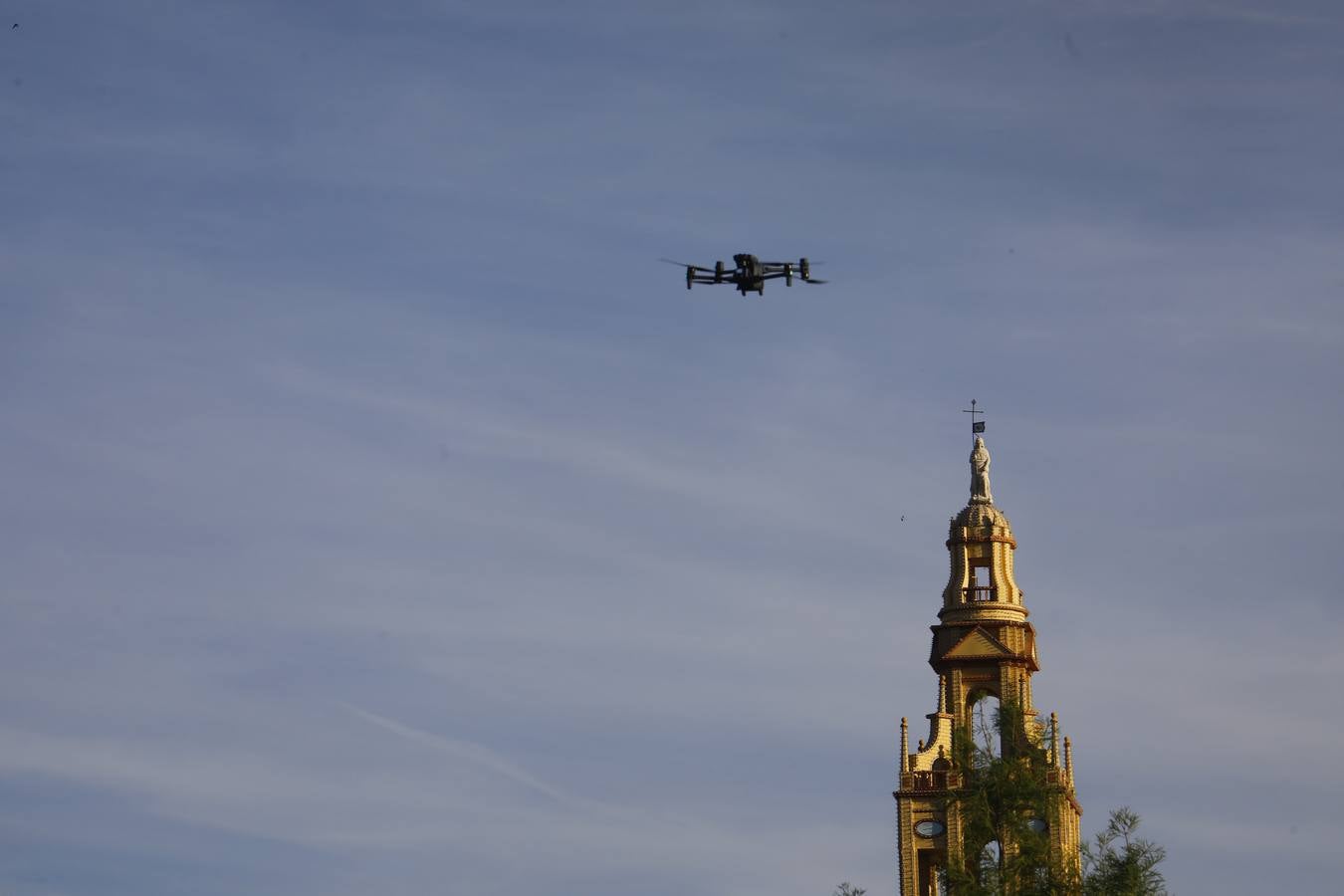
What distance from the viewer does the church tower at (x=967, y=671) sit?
14425cm

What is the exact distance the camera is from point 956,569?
151625 millimetres

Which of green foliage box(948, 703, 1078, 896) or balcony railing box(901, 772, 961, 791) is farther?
Result: balcony railing box(901, 772, 961, 791)

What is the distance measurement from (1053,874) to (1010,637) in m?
33.0

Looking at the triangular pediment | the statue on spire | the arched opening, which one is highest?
the statue on spire

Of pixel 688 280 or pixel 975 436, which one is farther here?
pixel 975 436

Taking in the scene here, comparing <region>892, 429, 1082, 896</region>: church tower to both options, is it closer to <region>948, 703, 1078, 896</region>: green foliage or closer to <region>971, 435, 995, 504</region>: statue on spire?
<region>971, 435, 995, 504</region>: statue on spire

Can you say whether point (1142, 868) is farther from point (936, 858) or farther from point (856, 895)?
point (936, 858)

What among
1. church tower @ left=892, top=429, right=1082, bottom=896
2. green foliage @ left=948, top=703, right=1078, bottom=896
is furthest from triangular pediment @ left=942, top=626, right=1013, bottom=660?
green foliage @ left=948, top=703, right=1078, bottom=896

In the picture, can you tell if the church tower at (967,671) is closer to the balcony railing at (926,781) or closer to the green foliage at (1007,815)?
the balcony railing at (926,781)

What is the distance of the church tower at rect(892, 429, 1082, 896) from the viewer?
5679 inches

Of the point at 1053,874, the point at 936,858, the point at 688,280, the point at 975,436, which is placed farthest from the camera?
the point at 975,436

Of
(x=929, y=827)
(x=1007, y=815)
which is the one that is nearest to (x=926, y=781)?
(x=929, y=827)

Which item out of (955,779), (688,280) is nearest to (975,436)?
(955,779)

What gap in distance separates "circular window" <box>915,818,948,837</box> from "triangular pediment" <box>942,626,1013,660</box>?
916 centimetres
